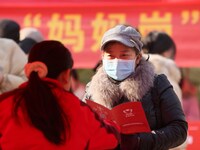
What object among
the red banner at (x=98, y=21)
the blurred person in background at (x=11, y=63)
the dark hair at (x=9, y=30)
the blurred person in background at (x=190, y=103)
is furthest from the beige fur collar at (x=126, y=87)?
the blurred person in background at (x=190, y=103)

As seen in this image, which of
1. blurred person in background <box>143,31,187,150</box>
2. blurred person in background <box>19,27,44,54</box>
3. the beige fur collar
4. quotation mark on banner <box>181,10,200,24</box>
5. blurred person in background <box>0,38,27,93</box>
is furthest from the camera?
quotation mark on banner <box>181,10,200,24</box>

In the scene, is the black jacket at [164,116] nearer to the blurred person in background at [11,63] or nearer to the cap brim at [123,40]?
the cap brim at [123,40]

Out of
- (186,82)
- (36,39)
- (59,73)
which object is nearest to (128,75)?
(59,73)

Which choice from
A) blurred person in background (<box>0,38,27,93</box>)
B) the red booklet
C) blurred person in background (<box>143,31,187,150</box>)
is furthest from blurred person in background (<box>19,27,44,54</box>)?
the red booklet

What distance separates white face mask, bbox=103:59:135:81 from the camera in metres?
4.11

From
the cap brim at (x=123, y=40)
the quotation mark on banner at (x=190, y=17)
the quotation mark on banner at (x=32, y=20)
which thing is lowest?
the quotation mark on banner at (x=32, y=20)

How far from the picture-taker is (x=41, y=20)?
25.5 ft

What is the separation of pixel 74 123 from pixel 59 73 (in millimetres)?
239

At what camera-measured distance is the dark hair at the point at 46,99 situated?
331 cm

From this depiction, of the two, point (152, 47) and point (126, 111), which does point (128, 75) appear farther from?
point (152, 47)

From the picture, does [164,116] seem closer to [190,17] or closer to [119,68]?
[119,68]

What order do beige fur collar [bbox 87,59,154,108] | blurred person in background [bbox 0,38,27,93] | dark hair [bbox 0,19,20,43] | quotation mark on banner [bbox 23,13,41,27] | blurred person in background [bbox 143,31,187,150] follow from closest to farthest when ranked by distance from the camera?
1. beige fur collar [bbox 87,59,154,108]
2. blurred person in background [bbox 0,38,27,93]
3. blurred person in background [bbox 143,31,187,150]
4. dark hair [bbox 0,19,20,43]
5. quotation mark on banner [bbox 23,13,41,27]

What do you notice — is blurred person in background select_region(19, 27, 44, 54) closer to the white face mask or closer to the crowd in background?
the crowd in background

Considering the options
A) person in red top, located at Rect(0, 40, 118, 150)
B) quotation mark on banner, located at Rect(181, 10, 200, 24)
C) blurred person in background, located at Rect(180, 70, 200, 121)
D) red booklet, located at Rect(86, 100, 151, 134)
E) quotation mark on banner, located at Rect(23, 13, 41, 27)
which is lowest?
blurred person in background, located at Rect(180, 70, 200, 121)
